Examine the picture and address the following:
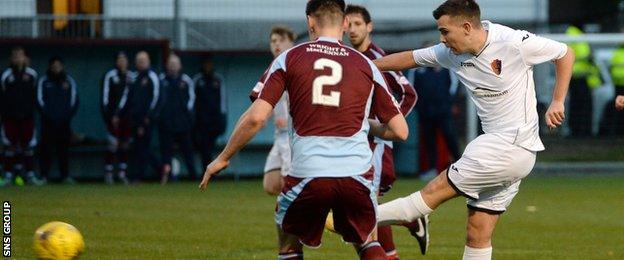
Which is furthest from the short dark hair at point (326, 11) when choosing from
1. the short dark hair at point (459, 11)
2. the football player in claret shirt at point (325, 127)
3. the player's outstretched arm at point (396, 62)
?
the player's outstretched arm at point (396, 62)

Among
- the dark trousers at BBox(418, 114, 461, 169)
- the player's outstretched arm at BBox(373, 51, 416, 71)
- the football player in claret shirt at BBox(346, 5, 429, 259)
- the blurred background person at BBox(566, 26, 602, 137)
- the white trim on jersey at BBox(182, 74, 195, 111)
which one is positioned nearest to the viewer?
the player's outstretched arm at BBox(373, 51, 416, 71)

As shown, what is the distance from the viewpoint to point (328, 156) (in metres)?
7.89

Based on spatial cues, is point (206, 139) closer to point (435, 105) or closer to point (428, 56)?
point (435, 105)

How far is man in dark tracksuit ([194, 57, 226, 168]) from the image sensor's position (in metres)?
23.2

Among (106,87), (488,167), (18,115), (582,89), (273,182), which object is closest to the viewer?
(488,167)

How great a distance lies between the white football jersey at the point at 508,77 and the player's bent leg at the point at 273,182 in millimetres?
3748

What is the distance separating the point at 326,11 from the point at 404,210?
6.11 ft

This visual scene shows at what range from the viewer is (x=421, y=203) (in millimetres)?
9328

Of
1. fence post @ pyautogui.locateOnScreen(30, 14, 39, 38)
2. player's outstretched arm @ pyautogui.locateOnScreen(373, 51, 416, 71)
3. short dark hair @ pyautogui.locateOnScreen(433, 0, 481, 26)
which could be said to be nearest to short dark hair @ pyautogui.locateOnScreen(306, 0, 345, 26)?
short dark hair @ pyautogui.locateOnScreen(433, 0, 481, 26)

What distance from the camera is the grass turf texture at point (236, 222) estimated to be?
39.7 feet

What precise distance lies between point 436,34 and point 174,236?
13593 mm

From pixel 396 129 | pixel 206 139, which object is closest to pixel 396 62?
pixel 396 129

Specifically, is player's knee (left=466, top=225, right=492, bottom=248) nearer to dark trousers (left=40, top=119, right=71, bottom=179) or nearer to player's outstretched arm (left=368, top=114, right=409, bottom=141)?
player's outstretched arm (left=368, top=114, right=409, bottom=141)

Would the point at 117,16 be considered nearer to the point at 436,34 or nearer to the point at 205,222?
the point at 436,34
